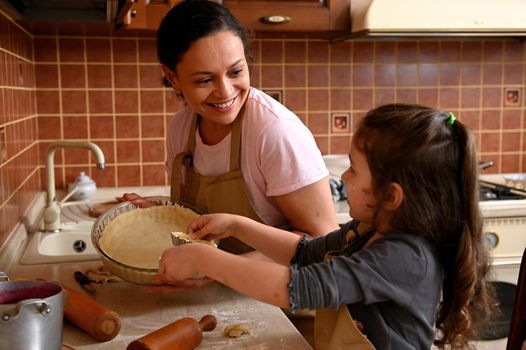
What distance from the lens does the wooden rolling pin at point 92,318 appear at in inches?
40.6

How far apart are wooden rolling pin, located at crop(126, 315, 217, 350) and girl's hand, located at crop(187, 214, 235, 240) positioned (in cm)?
20

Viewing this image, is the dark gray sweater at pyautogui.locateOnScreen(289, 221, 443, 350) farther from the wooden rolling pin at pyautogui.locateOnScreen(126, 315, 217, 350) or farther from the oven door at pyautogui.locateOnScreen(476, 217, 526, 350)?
the oven door at pyautogui.locateOnScreen(476, 217, 526, 350)

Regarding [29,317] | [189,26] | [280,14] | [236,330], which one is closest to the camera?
[29,317]

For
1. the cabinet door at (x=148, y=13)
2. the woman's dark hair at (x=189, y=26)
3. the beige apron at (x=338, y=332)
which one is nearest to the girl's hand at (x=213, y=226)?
the beige apron at (x=338, y=332)

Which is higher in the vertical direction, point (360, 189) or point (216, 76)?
point (216, 76)

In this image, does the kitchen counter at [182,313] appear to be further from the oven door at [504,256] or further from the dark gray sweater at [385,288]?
the oven door at [504,256]

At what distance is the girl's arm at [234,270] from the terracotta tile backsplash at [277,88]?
4.04 ft

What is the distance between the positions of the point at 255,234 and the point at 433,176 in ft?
1.28

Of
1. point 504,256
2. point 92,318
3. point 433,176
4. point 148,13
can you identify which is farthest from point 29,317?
point 504,256

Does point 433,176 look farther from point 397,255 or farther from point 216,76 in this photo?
point 216,76

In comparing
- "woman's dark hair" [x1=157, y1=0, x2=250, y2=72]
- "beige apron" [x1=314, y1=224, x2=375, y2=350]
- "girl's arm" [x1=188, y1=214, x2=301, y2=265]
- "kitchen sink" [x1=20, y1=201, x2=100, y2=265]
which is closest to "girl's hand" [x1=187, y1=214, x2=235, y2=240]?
"girl's arm" [x1=188, y1=214, x2=301, y2=265]

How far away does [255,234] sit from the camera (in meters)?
1.21

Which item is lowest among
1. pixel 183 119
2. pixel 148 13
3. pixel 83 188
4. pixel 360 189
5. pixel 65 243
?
pixel 65 243

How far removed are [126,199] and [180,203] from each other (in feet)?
0.40
